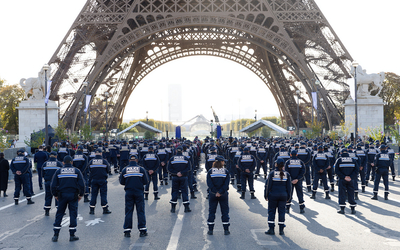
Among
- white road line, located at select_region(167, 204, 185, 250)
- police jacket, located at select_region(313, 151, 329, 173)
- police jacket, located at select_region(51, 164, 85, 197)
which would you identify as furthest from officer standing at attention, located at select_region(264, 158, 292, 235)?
police jacket, located at select_region(313, 151, 329, 173)

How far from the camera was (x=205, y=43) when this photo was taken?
5331 cm

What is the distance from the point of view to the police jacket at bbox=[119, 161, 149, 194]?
27.4 ft

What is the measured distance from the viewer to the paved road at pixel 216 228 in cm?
748

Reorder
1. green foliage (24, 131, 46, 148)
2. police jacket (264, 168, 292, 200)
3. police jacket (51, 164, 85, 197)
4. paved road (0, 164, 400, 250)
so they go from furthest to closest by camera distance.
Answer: green foliage (24, 131, 46, 148), police jacket (264, 168, 292, 200), police jacket (51, 164, 85, 197), paved road (0, 164, 400, 250)

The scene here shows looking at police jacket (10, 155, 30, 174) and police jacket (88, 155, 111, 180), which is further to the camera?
police jacket (10, 155, 30, 174)

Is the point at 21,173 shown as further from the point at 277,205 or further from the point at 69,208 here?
the point at 277,205

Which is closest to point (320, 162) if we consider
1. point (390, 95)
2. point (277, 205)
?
point (277, 205)

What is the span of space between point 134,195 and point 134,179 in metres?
0.36

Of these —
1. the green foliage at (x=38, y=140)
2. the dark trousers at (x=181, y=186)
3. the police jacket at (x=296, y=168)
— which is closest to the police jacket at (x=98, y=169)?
the dark trousers at (x=181, y=186)

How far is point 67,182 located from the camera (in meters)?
8.21

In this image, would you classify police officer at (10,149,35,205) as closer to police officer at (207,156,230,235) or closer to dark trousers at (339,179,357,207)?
police officer at (207,156,230,235)

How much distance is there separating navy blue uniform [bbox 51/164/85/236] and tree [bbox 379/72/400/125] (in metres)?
58.0

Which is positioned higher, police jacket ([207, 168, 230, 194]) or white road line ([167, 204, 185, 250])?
police jacket ([207, 168, 230, 194])

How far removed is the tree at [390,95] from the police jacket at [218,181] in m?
56.2
